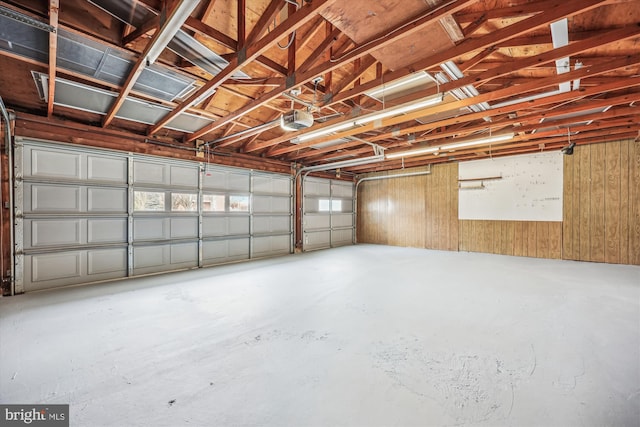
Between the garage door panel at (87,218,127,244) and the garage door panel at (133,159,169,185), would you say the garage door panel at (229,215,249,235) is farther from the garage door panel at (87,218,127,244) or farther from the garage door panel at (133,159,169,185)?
the garage door panel at (87,218,127,244)

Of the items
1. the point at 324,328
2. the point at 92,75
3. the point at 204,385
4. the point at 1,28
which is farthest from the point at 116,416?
the point at 92,75

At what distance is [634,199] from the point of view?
5582 mm

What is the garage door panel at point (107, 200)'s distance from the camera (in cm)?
436

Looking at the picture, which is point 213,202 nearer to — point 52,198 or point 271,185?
point 271,185

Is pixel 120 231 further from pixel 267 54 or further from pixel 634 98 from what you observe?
pixel 634 98

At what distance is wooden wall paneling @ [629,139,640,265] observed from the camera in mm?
5551

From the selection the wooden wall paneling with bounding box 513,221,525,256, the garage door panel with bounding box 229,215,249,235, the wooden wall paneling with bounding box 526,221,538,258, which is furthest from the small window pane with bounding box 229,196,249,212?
the wooden wall paneling with bounding box 526,221,538,258

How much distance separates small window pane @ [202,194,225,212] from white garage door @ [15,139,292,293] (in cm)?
2

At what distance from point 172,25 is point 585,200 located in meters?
8.35

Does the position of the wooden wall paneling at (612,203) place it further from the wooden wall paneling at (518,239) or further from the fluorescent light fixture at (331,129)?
the fluorescent light fixture at (331,129)

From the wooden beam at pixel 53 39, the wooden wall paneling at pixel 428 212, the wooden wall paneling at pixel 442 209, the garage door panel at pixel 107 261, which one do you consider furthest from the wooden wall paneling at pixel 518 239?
the garage door panel at pixel 107 261

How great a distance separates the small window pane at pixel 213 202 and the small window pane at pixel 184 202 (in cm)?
19

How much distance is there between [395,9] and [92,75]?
10.2 ft

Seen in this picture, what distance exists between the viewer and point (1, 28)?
209cm
